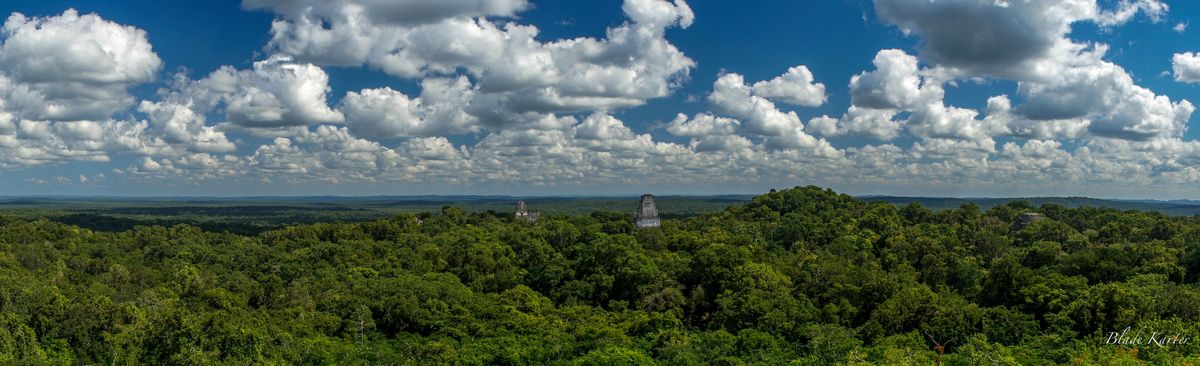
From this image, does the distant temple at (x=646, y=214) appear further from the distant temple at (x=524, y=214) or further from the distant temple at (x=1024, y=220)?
the distant temple at (x=1024, y=220)

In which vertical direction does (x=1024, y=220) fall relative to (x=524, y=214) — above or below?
below

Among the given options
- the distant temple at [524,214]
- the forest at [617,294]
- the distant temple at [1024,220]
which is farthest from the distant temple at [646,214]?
the distant temple at [1024,220]

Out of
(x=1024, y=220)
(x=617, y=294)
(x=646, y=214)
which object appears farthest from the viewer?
(x=646, y=214)

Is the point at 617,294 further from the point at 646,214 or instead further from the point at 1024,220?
the point at 1024,220

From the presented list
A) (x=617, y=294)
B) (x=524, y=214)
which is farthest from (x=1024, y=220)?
(x=524, y=214)

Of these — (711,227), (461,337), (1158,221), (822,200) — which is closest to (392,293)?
(461,337)

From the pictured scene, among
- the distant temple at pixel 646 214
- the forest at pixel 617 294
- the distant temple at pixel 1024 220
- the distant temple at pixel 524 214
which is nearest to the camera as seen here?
the forest at pixel 617 294

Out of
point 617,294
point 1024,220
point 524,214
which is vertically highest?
point 524,214
